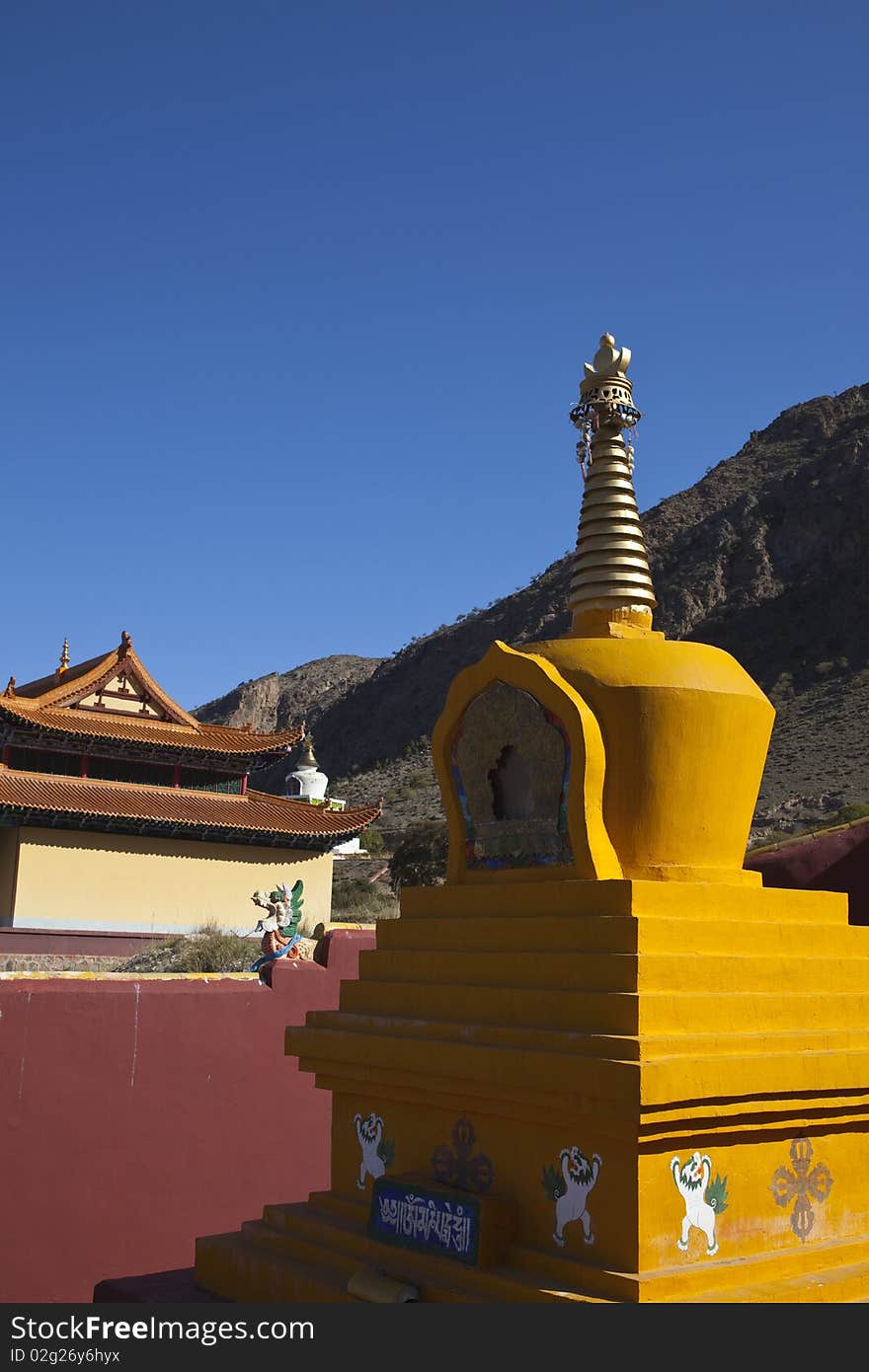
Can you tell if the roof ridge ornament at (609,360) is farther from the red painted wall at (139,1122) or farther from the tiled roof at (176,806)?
the tiled roof at (176,806)

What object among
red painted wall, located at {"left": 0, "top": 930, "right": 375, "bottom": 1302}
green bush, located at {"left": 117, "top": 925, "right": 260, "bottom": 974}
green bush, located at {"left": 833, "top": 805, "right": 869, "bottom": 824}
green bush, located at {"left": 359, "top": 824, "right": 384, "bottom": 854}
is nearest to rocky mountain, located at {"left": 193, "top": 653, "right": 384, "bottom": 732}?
green bush, located at {"left": 359, "top": 824, "right": 384, "bottom": 854}

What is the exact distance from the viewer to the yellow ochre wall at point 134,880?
23.6 m

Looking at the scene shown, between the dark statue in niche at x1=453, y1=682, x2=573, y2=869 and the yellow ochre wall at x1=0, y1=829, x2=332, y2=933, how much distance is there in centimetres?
1599

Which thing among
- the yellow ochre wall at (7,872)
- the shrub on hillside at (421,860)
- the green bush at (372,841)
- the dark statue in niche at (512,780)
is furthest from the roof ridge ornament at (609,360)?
the green bush at (372,841)

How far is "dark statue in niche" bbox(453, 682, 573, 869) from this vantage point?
755 centimetres

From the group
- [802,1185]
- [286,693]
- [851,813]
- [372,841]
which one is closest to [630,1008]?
[802,1185]

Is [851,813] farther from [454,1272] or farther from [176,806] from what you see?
[454,1272]

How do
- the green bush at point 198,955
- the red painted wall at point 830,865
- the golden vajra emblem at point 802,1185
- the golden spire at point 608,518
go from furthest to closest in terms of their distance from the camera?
the green bush at point 198,955 < the red painted wall at point 830,865 < the golden spire at point 608,518 < the golden vajra emblem at point 802,1185

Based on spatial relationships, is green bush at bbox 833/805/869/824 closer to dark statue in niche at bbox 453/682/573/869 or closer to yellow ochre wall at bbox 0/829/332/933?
yellow ochre wall at bbox 0/829/332/933

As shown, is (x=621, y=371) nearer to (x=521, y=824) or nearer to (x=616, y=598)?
(x=616, y=598)

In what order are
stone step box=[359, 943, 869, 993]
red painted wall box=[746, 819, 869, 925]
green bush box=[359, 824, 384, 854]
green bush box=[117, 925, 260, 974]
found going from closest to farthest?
1. stone step box=[359, 943, 869, 993]
2. red painted wall box=[746, 819, 869, 925]
3. green bush box=[117, 925, 260, 974]
4. green bush box=[359, 824, 384, 854]

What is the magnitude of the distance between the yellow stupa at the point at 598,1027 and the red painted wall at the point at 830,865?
7.38 metres

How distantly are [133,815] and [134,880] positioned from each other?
1.60m

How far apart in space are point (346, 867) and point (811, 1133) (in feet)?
160
